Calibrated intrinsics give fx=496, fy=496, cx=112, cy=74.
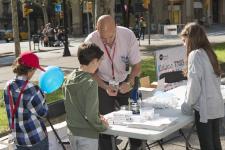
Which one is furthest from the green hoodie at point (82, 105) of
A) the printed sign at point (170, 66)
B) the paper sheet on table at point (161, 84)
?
the printed sign at point (170, 66)

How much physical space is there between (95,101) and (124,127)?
475 millimetres

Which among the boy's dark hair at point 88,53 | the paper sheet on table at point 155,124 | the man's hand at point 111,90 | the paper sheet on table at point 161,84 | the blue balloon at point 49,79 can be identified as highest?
the boy's dark hair at point 88,53

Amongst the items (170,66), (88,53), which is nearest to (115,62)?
(88,53)

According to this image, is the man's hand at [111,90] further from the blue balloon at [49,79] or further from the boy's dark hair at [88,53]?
the boy's dark hair at [88,53]

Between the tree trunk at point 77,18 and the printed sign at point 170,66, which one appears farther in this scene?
the tree trunk at point 77,18

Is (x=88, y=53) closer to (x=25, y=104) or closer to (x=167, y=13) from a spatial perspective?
(x=25, y=104)

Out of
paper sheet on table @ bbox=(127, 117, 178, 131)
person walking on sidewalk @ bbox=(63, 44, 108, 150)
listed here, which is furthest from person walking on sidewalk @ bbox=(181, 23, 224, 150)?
person walking on sidewalk @ bbox=(63, 44, 108, 150)

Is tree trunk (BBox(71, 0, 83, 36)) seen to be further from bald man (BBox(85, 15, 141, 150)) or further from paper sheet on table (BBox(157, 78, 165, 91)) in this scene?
bald man (BBox(85, 15, 141, 150))

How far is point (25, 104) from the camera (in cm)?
423

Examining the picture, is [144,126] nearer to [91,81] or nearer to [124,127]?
[124,127]

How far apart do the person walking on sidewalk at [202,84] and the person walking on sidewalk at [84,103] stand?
1023 mm

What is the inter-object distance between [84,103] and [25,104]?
518 mm

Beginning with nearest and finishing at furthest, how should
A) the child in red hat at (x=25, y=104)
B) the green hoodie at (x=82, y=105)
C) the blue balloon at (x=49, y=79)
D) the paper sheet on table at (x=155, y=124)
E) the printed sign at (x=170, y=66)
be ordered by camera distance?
the child in red hat at (x=25, y=104)
the green hoodie at (x=82, y=105)
the paper sheet on table at (x=155, y=124)
the blue balloon at (x=49, y=79)
the printed sign at (x=170, y=66)

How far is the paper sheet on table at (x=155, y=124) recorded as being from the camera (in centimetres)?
446
